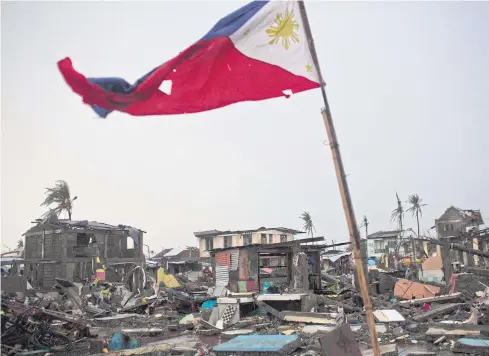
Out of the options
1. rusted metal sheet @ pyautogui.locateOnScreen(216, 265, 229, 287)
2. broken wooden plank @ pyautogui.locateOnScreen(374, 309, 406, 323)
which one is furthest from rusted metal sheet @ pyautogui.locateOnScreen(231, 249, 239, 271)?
broken wooden plank @ pyautogui.locateOnScreen(374, 309, 406, 323)

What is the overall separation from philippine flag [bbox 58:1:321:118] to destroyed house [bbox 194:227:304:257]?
46363mm

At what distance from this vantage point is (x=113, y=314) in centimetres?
1917

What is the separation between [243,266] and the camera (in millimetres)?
20125

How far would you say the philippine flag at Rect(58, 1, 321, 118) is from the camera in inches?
197

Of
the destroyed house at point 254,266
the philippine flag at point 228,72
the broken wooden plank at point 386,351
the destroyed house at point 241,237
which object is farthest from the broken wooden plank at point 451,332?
the destroyed house at point 241,237

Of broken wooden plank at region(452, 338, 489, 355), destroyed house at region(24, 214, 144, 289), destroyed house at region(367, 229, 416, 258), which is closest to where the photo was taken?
broken wooden plank at region(452, 338, 489, 355)

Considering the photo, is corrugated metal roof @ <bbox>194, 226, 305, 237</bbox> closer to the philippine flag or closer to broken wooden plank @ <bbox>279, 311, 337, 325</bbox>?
broken wooden plank @ <bbox>279, 311, 337, 325</bbox>

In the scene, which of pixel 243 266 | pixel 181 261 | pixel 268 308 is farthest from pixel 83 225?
pixel 268 308

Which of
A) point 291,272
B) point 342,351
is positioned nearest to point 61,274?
point 291,272

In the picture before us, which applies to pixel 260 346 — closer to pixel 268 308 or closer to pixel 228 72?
pixel 228 72

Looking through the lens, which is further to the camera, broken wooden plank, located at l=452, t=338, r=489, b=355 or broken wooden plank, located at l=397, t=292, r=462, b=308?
broken wooden plank, located at l=397, t=292, r=462, b=308

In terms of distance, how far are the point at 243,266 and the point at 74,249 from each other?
62.1 ft

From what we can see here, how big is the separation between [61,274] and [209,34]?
3081 cm

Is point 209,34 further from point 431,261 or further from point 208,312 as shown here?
point 431,261
